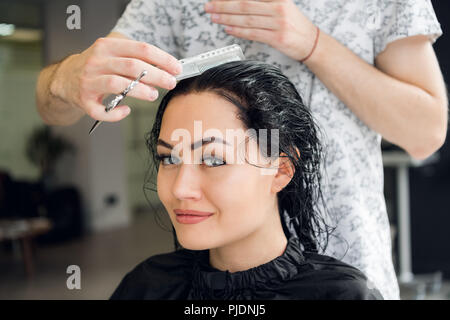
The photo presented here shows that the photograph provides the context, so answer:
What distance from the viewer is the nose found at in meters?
0.86

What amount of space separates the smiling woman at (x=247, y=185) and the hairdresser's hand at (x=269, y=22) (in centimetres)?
6

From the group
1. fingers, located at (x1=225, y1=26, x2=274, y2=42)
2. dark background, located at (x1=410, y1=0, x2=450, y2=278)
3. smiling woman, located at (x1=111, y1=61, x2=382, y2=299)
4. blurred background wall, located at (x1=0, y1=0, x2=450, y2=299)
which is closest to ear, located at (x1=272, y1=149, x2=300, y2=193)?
smiling woman, located at (x1=111, y1=61, x2=382, y2=299)

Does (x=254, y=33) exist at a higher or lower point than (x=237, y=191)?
higher

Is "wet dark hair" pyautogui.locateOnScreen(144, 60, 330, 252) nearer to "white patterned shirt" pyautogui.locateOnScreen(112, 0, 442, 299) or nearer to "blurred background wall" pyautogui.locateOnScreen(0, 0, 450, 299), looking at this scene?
"white patterned shirt" pyautogui.locateOnScreen(112, 0, 442, 299)

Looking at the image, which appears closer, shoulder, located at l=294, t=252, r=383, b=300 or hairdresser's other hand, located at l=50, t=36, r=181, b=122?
hairdresser's other hand, located at l=50, t=36, r=181, b=122

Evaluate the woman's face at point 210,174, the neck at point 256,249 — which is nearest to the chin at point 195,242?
the woman's face at point 210,174

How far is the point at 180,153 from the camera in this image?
0.88 metres

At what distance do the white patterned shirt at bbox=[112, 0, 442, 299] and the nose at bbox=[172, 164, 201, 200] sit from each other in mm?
321

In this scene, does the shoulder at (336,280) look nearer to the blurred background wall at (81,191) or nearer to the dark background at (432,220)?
the blurred background wall at (81,191)

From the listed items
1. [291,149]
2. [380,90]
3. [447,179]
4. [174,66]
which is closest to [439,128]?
[380,90]

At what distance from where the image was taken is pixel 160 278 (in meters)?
1.14

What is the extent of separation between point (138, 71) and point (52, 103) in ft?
1.01

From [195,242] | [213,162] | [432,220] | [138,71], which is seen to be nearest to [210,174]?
[213,162]

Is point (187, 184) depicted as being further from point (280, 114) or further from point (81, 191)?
point (81, 191)
